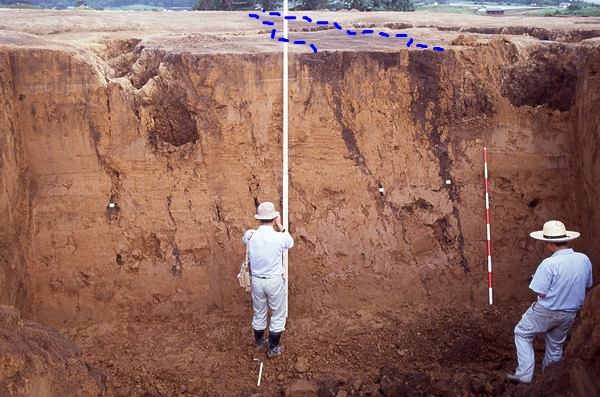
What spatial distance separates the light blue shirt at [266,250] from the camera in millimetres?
5645

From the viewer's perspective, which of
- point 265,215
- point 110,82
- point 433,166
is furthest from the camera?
A: point 433,166

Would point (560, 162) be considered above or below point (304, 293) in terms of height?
above

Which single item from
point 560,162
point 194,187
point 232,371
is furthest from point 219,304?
point 560,162

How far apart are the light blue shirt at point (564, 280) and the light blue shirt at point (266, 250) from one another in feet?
7.23

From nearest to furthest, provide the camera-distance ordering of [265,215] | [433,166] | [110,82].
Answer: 1. [265,215]
2. [110,82]
3. [433,166]

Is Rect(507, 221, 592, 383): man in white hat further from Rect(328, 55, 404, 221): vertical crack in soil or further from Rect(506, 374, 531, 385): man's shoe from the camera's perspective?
Rect(328, 55, 404, 221): vertical crack in soil

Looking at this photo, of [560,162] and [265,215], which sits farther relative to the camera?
[560,162]

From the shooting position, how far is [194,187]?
6.67 m

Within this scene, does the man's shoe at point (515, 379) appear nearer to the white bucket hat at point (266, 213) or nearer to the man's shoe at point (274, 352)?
the man's shoe at point (274, 352)

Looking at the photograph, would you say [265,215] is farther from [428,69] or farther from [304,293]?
[428,69]

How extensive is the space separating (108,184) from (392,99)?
3203mm

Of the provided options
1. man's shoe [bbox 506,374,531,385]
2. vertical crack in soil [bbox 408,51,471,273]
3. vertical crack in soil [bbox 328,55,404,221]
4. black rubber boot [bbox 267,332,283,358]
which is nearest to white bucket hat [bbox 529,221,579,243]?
man's shoe [bbox 506,374,531,385]

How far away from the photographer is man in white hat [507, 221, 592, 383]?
16.7 feet

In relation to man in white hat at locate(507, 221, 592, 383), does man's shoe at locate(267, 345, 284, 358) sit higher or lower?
lower
